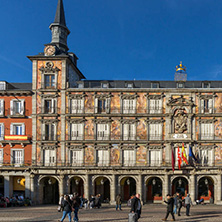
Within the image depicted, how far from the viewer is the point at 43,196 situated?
5344 cm

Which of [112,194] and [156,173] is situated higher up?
[156,173]

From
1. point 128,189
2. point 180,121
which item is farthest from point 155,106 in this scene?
point 128,189

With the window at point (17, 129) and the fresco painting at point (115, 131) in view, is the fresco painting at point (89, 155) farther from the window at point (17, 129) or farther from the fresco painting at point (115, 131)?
the window at point (17, 129)

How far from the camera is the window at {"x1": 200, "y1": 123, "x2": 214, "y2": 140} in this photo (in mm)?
51812

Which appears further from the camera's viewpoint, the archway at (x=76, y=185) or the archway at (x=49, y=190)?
the archway at (x=76, y=185)

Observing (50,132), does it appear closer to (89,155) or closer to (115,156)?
(89,155)

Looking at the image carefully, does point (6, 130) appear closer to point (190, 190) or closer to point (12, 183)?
point (12, 183)

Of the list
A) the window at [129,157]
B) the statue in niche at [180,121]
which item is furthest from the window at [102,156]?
the statue in niche at [180,121]

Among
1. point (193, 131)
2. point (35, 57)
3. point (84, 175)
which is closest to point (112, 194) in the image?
point (84, 175)

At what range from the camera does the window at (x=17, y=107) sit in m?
53.1

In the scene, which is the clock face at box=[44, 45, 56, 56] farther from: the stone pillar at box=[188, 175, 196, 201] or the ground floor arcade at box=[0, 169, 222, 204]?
the stone pillar at box=[188, 175, 196, 201]

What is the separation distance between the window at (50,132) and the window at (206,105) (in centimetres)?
2247

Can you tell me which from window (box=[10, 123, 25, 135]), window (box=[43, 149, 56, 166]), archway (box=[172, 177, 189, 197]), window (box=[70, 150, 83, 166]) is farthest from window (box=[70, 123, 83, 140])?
archway (box=[172, 177, 189, 197])

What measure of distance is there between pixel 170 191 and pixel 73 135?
16672mm
